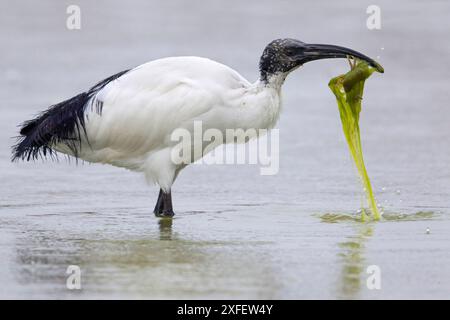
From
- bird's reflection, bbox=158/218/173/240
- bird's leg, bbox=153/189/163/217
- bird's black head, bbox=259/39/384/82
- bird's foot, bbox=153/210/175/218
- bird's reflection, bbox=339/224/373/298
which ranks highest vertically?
bird's black head, bbox=259/39/384/82

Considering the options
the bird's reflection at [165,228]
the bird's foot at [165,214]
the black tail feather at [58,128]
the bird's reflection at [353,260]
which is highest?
the black tail feather at [58,128]

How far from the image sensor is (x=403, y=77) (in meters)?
17.3

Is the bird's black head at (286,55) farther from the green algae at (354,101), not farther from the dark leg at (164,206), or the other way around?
the dark leg at (164,206)

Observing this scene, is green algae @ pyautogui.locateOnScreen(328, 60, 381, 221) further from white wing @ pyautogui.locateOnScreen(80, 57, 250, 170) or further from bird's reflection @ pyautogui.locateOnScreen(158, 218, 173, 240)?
bird's reflection @ pyautogui.locateOnScreen(158, 218, 173, 240)

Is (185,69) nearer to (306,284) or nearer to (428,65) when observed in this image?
(306,284)

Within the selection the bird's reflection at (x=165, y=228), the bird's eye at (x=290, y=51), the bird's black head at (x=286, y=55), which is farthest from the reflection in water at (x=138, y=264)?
the bird's eye at (x=290, y=51)

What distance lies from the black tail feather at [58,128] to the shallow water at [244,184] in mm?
565

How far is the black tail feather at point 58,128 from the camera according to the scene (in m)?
10.3

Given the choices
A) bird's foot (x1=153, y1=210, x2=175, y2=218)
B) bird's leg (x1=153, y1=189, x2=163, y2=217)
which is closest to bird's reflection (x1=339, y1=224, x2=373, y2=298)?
bird's foot (x1=153, y1=210, x2=175, y2=218)

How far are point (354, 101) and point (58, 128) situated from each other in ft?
8.69

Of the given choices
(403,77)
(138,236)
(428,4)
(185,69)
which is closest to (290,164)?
(185,69)

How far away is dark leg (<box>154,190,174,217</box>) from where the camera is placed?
10234mm

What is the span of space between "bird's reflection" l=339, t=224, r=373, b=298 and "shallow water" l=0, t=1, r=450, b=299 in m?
0.02

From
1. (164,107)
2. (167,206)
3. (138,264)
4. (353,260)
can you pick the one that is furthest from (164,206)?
(353,260)
